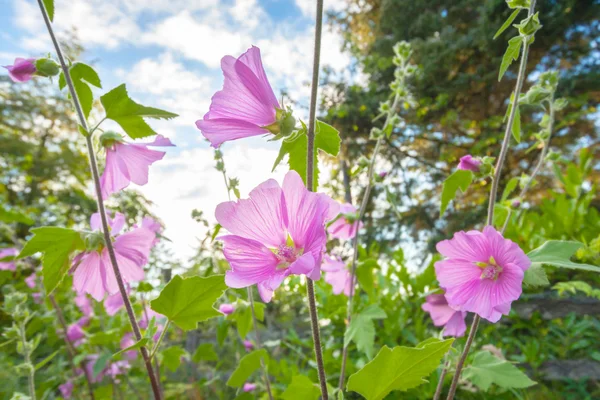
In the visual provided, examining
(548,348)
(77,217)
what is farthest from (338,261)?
(77,217)

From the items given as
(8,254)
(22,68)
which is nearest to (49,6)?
(22,68)

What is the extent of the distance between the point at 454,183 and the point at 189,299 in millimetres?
771

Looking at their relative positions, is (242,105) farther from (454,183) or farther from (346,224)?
(346,224)

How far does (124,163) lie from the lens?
3.49 ft

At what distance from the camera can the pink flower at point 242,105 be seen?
707mm

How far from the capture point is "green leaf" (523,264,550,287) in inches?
35.2

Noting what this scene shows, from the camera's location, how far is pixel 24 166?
8.41 meters

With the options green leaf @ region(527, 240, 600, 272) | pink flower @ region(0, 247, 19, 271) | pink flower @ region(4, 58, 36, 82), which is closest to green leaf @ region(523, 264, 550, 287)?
green leaf @ region(527, 240, 600, 272)

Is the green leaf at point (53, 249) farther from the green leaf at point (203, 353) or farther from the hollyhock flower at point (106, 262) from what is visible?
the green leaf at point (203, 353)

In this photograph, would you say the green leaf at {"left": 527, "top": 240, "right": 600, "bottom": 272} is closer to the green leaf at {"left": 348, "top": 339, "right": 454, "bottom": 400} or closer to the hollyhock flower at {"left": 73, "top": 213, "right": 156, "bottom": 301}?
the green leaf at {"left": 348, "top": 339, "right": 454, "bottom": 400}

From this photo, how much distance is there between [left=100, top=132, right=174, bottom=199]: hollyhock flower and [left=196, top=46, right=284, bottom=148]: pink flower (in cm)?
40

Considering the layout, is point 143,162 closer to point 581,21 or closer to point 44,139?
point 581,21

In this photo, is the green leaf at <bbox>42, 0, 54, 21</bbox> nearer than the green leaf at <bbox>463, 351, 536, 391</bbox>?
Yes

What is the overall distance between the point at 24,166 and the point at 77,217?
1.56 m
